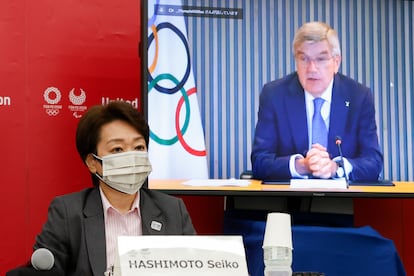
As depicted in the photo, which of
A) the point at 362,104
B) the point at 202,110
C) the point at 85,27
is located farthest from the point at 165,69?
the point at 362,104

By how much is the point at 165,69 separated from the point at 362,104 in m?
1.15

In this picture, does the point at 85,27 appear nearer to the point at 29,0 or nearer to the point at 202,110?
the point at 29,0

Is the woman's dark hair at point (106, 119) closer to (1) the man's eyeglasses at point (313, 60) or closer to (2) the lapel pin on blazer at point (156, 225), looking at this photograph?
(2) the lapel pin on blazer at point (156, 225)

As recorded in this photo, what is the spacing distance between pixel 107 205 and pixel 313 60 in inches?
71.1

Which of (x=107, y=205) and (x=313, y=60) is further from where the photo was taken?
(x=313, y=60)

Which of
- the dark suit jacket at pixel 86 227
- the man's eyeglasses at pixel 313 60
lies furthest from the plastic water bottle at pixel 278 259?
the man's eyeglasses at pixel 313 60

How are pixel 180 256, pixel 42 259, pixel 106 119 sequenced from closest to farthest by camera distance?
pixel 180 256 → pixel 42 259 → pixel 106 119

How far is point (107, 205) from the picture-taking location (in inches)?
94.0

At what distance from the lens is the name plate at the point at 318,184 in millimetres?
3574

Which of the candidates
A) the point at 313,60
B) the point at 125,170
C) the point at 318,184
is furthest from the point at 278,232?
the point at 313,60

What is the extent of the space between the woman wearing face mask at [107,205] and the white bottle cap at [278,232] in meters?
0.84

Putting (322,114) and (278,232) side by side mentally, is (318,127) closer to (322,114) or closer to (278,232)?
(322,114)

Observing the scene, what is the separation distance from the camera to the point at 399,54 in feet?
12.6

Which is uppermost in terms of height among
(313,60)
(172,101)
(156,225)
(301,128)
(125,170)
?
(313,60)
